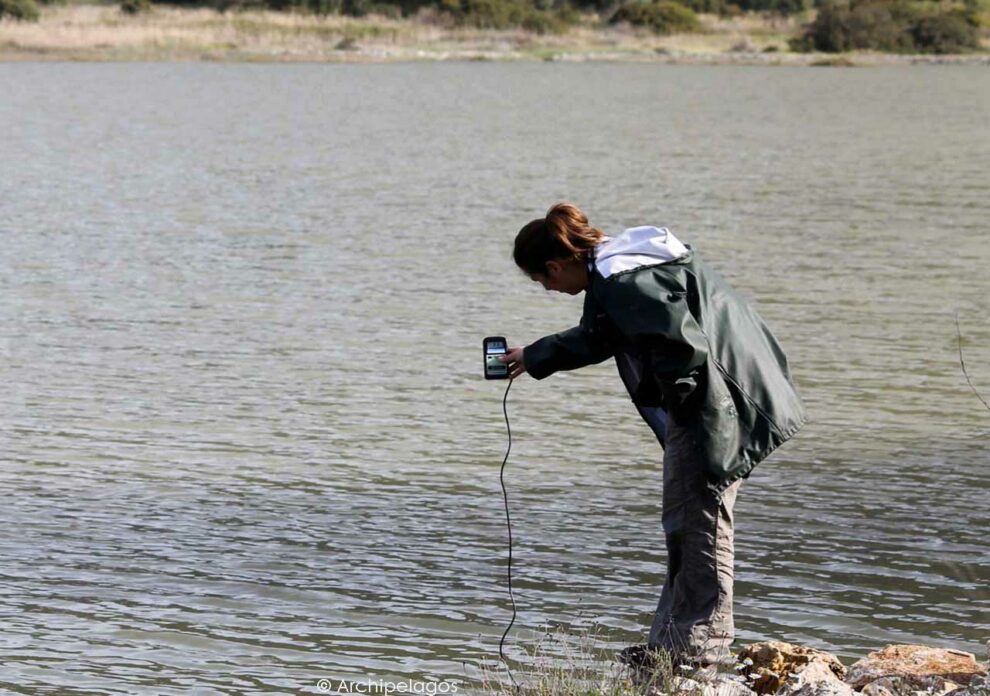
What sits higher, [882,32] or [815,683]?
[815,683]

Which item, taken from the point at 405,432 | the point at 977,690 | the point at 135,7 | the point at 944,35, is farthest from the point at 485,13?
the point at 977,690

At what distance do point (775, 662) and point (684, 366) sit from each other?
1.12 metres

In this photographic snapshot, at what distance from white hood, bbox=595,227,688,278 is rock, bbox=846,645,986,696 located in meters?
1.44

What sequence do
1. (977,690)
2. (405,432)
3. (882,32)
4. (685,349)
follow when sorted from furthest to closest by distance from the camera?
(882,32)
(405,432)
(685,349)
(977,690)

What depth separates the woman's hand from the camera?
5113 mm

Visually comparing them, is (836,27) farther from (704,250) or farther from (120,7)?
(704,250)

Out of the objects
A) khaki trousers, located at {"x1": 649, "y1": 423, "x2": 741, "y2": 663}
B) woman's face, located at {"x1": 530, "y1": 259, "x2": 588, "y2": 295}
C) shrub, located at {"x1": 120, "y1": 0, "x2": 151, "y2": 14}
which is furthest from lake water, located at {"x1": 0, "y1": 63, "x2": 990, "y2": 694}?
shrub, located at {"x1": 120, "y1": 0, "x2": 151, "y2": 14}

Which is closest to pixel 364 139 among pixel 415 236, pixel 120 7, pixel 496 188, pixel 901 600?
pixel 496 188

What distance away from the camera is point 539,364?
502 centimetres

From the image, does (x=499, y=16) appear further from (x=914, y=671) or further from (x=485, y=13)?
(x=914, y=671)

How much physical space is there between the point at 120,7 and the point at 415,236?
185 ft

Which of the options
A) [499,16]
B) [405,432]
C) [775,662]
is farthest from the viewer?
[499,16]

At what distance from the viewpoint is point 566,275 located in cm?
498

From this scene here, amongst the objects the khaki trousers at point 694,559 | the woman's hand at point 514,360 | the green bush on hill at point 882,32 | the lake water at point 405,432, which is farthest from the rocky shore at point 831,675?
the green bush on hill at point 882,32
